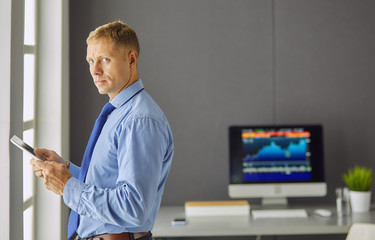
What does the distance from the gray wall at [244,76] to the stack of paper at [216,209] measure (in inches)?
14.6

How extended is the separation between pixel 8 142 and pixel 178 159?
2.18m

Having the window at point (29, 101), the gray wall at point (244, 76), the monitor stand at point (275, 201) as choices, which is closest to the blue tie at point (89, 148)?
the window at point (29, 101)

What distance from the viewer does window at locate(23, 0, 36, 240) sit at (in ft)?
10.4

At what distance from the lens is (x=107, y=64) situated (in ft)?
5.94

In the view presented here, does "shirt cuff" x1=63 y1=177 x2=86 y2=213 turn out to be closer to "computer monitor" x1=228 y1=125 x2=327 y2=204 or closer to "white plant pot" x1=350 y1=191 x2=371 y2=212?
"computer monitor" x1=228 y1=125 x2=327 y2=204

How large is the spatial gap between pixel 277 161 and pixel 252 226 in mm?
662

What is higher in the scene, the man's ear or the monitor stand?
the man's ear

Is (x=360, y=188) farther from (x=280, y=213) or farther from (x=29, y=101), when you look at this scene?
(x=29, y=101)

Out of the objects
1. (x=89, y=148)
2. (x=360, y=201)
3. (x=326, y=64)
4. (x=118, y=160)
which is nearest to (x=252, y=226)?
(x=360, y=201)

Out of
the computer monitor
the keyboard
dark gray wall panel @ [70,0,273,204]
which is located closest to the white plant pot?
the computer monitor

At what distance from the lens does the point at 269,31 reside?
4082 millimetres

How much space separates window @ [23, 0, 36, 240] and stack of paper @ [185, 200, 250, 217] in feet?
3.36

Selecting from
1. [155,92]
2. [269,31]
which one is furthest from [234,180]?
[269,31]

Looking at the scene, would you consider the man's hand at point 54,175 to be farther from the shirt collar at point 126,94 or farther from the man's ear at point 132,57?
the man's ear at point 132,57
